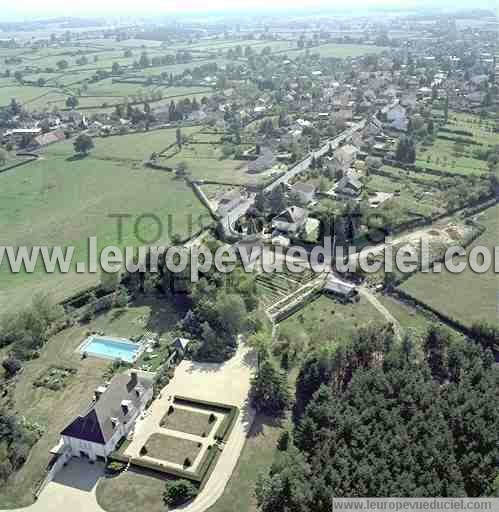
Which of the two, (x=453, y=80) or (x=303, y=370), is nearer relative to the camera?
(x=303, y=370)

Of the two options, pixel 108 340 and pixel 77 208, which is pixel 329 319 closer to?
pixel 108 340

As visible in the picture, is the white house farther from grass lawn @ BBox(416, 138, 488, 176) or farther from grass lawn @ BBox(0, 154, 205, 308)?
grass lawn @ BBox(416, 138, 488, 176)

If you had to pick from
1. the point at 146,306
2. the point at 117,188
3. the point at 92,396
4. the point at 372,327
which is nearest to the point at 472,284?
the point at 372,327

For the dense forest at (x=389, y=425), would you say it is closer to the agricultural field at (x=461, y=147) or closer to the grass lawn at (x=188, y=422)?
the grass lawn at (x=188, y=422)

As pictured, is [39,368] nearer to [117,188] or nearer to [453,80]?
[117,188]

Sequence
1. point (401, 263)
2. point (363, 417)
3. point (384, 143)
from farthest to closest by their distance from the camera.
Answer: point (384, 143)
point (401, 263)
point (363, 417)

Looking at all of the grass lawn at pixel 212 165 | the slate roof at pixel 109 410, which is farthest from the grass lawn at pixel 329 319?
the grass lawn at pixel 212 165

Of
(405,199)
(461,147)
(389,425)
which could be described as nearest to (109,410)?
Answer: (389,425)
